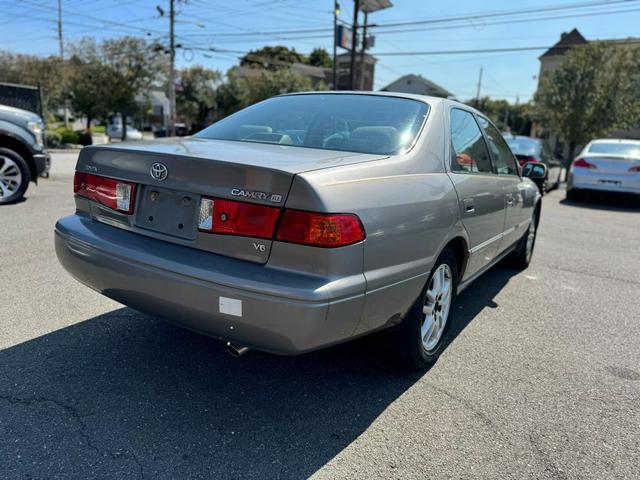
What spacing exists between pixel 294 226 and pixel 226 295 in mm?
413

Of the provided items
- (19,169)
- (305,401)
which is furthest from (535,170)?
(19,169)

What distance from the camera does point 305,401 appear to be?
2.63m

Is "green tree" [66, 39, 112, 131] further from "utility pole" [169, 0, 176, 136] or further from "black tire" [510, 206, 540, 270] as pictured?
"black tire" [510, 206, 540, 270]

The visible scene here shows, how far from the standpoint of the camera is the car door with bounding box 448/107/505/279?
3115 millimetres

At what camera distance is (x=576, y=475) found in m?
2.18

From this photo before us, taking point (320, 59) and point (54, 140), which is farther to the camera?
point (320, 59)

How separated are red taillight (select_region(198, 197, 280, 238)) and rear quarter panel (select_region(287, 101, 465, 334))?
13 centimetres

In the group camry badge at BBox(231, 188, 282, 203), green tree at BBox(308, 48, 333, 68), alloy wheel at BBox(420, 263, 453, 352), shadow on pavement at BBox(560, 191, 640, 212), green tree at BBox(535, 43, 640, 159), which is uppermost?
green tree at BBox(308, 48, 333, 68)

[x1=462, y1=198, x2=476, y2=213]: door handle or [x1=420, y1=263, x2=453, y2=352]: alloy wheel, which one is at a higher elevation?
[x1=462, y1=198, x2=476, y2=213]: door handle

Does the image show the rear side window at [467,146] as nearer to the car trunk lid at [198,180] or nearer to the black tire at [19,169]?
the car trunk lid at [198,180]

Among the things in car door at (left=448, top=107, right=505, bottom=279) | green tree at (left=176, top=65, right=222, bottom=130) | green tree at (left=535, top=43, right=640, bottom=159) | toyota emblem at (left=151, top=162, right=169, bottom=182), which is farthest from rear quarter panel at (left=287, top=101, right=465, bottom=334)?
green tree at (left=176, top=65, right=222, bottom=130)

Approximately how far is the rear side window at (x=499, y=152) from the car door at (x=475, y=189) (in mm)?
206

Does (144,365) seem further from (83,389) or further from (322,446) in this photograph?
(322,446)

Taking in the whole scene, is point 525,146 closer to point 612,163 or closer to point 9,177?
point 612,163
